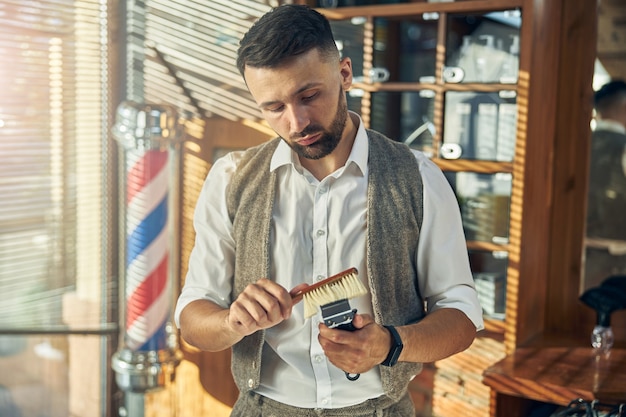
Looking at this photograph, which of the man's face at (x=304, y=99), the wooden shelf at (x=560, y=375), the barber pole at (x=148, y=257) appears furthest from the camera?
the barber pole at (x=148, y=257)

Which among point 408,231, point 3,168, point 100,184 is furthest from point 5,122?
point 408,231

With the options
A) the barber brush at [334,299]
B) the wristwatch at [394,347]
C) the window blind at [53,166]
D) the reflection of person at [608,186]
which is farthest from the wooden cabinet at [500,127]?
the barber brush at [334,299]

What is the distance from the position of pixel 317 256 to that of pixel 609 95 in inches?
58.3

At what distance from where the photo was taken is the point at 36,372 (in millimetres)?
2967

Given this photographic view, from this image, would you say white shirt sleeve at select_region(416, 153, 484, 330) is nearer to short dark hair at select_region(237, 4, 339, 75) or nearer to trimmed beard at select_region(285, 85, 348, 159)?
trimmed beard at select_region(285, 85, 348, 159)

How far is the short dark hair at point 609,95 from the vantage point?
2.45 m

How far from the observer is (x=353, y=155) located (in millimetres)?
1426

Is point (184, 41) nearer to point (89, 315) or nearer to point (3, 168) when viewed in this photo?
point (3, 168)

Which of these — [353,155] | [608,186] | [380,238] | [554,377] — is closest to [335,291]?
[380,238]

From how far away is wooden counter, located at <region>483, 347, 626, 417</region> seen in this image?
1.99 m

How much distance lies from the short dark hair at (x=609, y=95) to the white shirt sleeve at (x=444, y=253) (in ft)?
4.24

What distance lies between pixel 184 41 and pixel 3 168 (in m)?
0.78

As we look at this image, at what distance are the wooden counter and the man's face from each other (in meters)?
1.05

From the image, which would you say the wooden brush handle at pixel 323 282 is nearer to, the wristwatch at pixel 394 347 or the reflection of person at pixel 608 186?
the wristwatch at pixel 394 347
